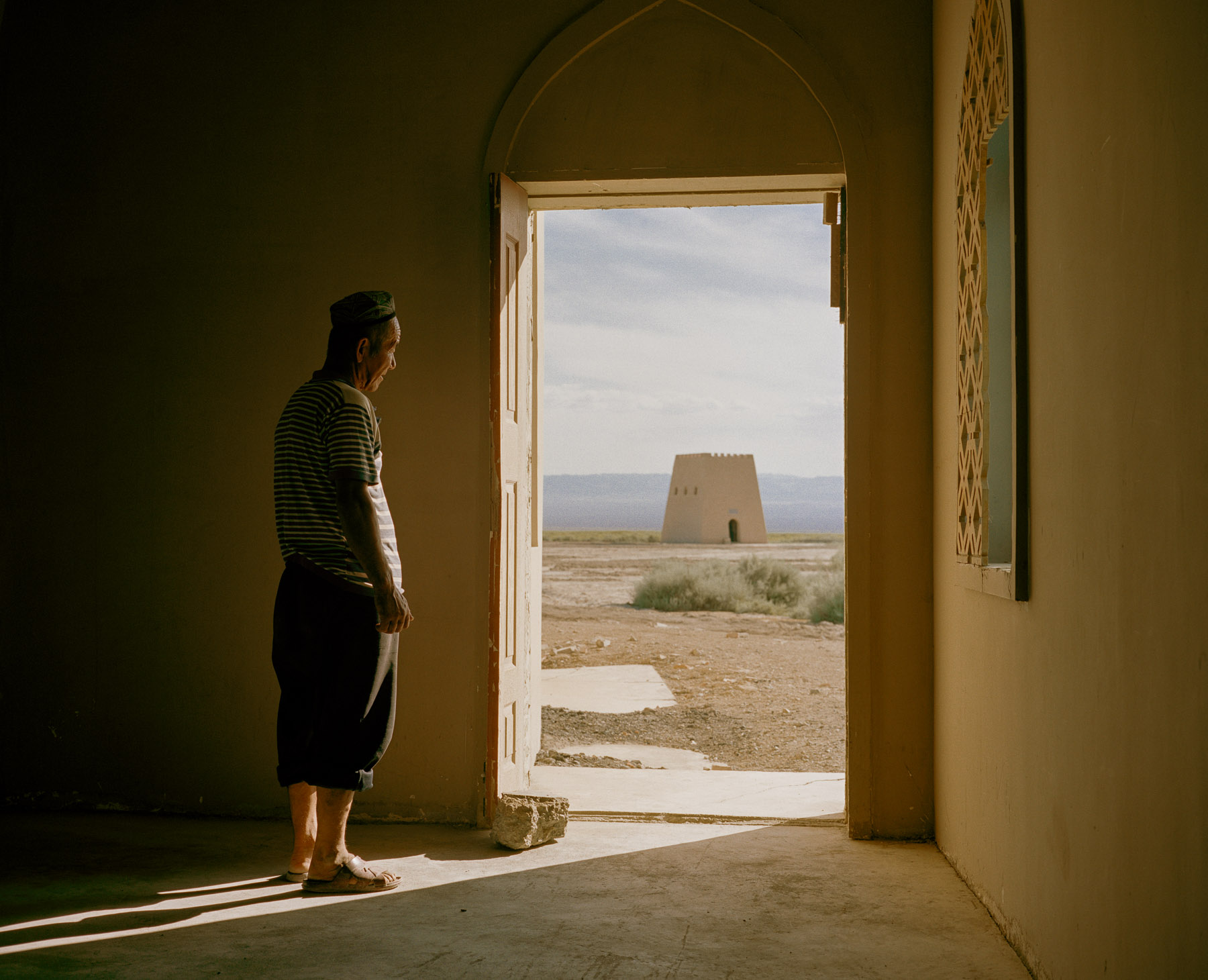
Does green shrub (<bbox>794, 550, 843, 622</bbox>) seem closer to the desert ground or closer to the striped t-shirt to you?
the desert ground

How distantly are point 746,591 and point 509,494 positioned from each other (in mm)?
12989

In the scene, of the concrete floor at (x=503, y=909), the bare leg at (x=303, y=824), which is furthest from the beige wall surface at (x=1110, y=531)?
the bare leg at (x=303, y=824)

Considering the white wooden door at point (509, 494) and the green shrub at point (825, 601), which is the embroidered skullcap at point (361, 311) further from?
the green shrub at point (825, 601)

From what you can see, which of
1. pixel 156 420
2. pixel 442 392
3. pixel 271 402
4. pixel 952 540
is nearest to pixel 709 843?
pixel 952 540

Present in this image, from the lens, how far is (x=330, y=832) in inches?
126

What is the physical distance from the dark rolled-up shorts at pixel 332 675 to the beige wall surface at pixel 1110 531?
185cm

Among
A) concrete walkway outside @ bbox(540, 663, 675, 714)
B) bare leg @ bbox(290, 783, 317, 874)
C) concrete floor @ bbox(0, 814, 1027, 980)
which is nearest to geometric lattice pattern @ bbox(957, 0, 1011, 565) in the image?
concrete floor @ bbox(0, 814, 1027, 980)

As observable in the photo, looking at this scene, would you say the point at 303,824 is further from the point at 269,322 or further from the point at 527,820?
the point at 269,322

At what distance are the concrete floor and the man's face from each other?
5.29ft

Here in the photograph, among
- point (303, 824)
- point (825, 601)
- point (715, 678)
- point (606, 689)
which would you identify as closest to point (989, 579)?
point (303, 824)

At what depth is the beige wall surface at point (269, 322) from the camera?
407 centimetres

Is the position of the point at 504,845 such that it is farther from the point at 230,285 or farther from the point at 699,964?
the point at 230,285

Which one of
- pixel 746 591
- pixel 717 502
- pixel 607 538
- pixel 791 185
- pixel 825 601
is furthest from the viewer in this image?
pixel 607 538

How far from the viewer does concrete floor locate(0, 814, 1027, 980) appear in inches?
106
